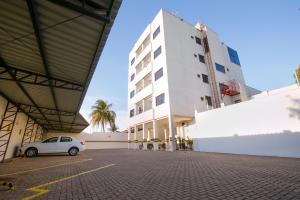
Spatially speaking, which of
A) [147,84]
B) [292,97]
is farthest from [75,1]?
[147,84]

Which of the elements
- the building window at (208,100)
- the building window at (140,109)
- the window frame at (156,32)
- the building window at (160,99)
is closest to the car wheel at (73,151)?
the building window at (160,99)

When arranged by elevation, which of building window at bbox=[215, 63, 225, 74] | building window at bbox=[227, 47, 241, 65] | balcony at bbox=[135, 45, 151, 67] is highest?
building window at bbox=[227, 47, 241, 65]

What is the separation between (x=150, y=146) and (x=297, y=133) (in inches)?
696

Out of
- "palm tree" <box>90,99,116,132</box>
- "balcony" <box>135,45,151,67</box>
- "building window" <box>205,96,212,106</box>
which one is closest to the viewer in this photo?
"building window" <box>205,96,212,106</box>

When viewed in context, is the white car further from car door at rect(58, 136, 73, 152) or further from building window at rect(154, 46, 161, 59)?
building window at rect(154, 46, 161, 59)

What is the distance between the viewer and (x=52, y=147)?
1441 centimetres

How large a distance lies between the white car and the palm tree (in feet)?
80.8

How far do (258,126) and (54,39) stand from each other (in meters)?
13.6

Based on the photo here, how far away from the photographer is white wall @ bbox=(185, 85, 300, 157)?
1032cm

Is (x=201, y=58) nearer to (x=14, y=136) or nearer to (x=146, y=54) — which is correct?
(x=146, y=54)

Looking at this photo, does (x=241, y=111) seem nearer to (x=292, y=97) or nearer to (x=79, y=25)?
(x=292, y=97)

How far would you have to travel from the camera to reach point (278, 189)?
3.54 meters

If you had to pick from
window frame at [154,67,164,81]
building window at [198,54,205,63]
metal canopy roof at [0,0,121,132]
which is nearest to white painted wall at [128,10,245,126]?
window frame at [154,67,164,81]

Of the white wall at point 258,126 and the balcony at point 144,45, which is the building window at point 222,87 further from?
the balcony at point 144,45
